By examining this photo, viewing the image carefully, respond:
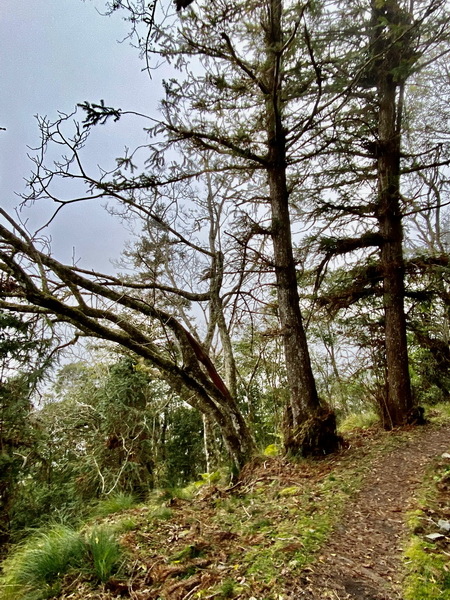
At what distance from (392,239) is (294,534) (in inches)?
205

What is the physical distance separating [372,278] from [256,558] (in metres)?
5.05

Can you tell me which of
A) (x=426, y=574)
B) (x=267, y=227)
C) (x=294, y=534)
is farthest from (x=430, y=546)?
(x=267, y=227)

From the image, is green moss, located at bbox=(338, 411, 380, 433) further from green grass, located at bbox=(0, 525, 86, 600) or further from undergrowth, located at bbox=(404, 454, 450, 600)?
green grass, located at bbox=(0, 525, 86, 600)

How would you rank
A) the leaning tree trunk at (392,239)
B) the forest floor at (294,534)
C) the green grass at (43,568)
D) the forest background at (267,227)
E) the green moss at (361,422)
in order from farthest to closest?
the green moss at (361,422)
the leaning tree trunk at (392,239)
the forest background at (267,227)
the green grass at (43,568)
the forest floor at (294,534)

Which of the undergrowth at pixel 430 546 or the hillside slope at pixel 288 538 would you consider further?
the hillside slope at pixel 288 538

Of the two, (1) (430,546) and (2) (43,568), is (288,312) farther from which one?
(2) (43,568)

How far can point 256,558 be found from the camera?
2250 millimetres

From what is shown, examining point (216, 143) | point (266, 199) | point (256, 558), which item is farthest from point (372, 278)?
point (256, 558)

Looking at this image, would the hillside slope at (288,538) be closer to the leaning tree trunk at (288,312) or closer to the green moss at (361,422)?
the leaning tree trunk at (288,312)

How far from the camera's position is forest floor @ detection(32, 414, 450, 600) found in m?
1.95

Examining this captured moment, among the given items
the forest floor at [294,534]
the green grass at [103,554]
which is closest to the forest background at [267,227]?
the forest floor at [294,534]

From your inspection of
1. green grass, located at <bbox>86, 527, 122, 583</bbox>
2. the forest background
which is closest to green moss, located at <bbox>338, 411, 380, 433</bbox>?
the forest background

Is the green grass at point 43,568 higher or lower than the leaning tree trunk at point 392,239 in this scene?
lower

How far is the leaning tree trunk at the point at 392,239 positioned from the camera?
5555mm
